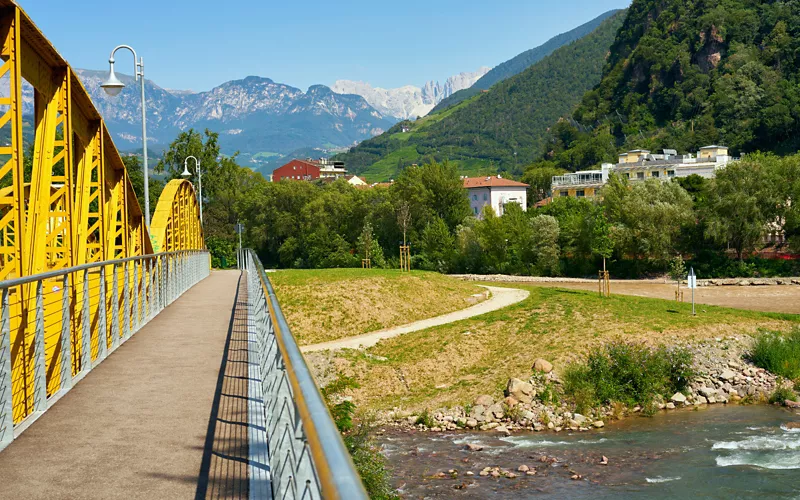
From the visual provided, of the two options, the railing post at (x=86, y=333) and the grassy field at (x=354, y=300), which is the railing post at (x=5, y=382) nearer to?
the railing post at (x=86, y=333)

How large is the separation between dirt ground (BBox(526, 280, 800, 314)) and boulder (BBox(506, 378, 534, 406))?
26.1 m

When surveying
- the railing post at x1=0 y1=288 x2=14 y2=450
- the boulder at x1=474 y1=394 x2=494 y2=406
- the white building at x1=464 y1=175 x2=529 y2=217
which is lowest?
the boulder at x1=474 y1=394 x2=494 y2=406

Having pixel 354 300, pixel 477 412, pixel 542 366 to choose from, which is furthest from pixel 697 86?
pixel 477 412

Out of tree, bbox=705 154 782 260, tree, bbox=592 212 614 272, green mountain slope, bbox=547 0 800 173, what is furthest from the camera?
green mountain slope, bbox=547 0 800 173

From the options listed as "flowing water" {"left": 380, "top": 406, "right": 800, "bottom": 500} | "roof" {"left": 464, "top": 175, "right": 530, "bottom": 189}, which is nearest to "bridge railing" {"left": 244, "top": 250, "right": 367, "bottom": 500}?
"flowing water" {"left": 380, "top": 406, "right": 800, "bottom": 500}

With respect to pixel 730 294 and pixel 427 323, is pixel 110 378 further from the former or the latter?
pixel 730 294

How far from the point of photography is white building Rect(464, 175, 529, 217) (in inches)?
4717

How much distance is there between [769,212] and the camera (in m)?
68.0

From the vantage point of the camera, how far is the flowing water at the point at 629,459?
2081 cm

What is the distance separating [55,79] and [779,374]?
98.2ft

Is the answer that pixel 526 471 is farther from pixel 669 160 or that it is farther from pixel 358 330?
pixel 669 160

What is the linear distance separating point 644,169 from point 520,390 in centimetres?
8488

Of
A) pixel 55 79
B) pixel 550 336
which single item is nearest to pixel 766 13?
pixel 550 336

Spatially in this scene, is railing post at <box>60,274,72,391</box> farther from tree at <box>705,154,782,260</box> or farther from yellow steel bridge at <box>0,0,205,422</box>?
tree at <box>705,154,782,260</box>
